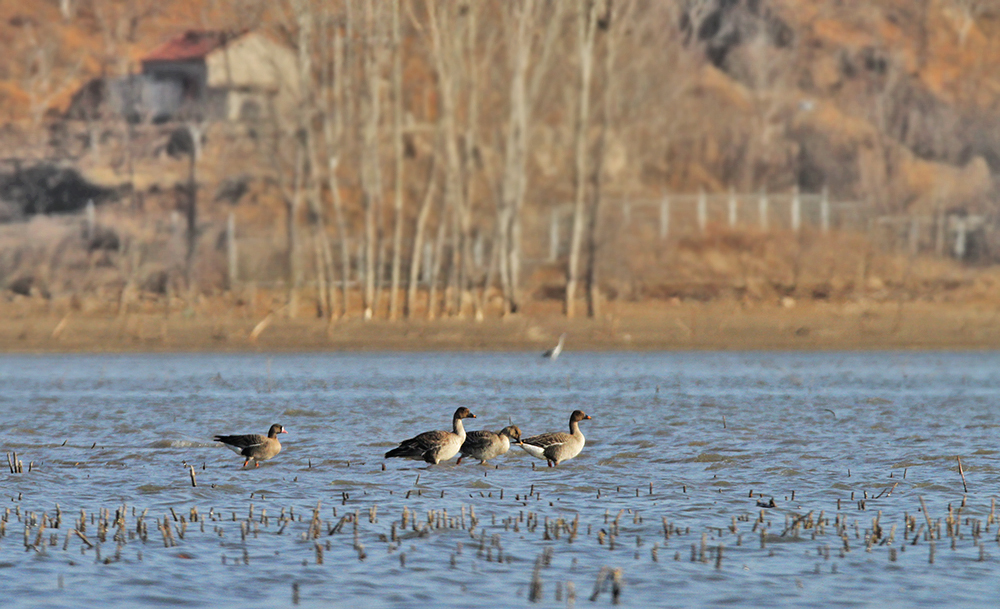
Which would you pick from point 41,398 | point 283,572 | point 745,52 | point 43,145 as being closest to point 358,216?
point 43,145

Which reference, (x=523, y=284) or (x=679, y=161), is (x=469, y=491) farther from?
(x=679, y=161)

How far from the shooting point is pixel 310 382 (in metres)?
26.6

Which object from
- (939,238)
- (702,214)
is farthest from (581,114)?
(939,238)

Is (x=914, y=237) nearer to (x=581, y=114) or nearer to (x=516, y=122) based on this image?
(x=581, y=114)

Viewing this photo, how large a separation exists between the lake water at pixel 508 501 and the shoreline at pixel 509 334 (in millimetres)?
10410

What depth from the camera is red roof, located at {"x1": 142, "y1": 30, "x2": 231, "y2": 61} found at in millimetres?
65875

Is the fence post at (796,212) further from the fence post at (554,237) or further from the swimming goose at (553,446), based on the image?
the swimming goose at (553,446)

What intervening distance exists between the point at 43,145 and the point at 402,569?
57746 millimetres

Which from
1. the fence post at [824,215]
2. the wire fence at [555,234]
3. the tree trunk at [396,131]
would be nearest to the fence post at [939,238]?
the wire fence at [555,234]

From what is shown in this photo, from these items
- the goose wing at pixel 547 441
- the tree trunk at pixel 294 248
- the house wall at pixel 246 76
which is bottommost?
the goose wing at pixel 547 441

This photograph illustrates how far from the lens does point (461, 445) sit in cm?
1484

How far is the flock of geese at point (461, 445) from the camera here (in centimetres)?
1435

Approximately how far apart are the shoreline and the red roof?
95.3 ft

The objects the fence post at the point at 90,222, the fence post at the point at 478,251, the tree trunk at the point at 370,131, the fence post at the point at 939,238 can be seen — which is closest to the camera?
the tree trunk at the point at 370,131
